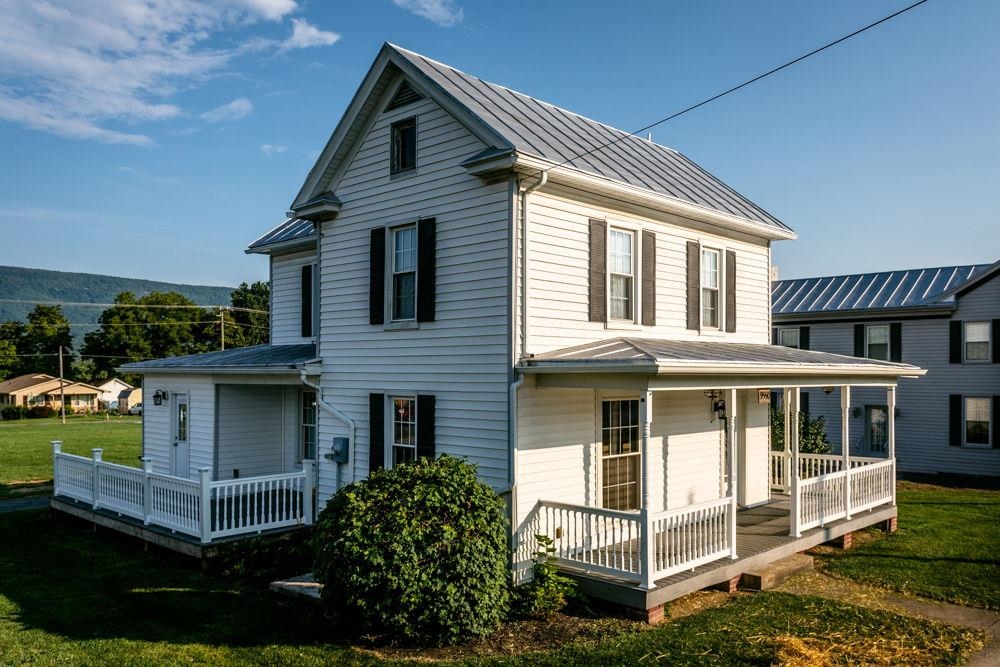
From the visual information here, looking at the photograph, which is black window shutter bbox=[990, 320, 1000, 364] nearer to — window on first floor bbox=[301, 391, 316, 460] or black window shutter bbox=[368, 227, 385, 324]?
black window shutter bbox=[368, 227, 385, 324]

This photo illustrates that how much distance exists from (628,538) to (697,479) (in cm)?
385

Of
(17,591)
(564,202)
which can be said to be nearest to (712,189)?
(564,202)

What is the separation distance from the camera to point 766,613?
938 cm

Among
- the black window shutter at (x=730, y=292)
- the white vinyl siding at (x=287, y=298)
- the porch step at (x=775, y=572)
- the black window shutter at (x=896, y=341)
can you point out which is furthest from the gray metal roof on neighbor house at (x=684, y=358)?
the black window shutter at (x=896, y=341)

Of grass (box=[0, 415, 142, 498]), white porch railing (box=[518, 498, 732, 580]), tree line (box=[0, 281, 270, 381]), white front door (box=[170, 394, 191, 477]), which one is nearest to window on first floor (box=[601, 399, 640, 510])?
white porch railing (box=[518, 498, 732, 580])

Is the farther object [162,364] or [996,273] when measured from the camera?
[996,273]

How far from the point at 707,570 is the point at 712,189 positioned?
8.18 m

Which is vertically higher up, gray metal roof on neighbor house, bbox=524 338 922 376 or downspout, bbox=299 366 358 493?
gray metal roof on neighbor house, bbox=524 338 922 376

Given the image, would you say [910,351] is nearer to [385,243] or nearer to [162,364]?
[385,243]

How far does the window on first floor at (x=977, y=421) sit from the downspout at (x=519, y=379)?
66.3ft

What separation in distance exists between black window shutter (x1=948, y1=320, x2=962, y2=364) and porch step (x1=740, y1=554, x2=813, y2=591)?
624 inches

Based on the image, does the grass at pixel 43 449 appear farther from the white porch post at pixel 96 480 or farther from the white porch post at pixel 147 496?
the white porch post at pixel 147 496

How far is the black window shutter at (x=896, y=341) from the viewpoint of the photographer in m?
25.3

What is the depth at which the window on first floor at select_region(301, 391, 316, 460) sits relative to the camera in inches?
652
